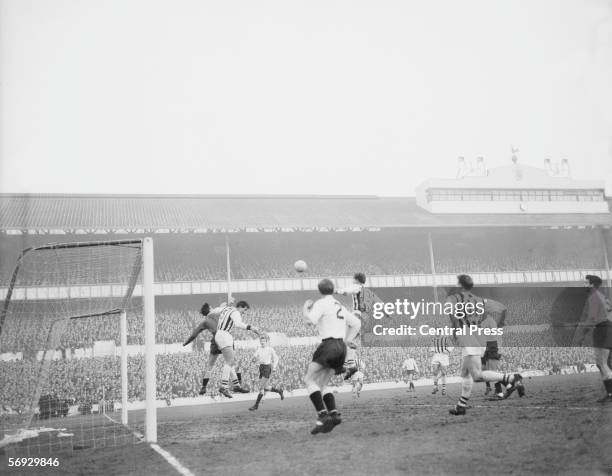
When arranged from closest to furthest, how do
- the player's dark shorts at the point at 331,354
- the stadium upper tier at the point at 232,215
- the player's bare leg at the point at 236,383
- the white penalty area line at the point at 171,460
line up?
the white penalty area line at the point at 171,460 → the player's dark shorts at the point at 331,354 → the player's bare leg at the point at 236,383 → the stadium upper tier at the point at 232,215

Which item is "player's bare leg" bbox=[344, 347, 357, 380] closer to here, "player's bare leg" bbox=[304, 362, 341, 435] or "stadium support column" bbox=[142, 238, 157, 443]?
"player's bare leg" bbox=[304, 362, 341, 435]

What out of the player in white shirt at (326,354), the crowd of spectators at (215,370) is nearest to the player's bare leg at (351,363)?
the player in white shirt at (326,354)

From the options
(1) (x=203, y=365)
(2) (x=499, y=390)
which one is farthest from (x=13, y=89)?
(1) (x=203, y=365)

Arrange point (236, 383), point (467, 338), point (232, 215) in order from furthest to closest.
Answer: point (232, 215) < point (236, 383) < point (467, 338)

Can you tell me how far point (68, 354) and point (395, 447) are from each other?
19.6 meters

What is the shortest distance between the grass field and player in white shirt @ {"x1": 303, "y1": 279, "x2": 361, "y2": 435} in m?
0.31

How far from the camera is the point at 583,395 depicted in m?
9.99

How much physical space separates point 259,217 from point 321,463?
24.4m

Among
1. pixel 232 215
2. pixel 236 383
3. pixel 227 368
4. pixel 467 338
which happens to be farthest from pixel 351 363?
pixel 232 215

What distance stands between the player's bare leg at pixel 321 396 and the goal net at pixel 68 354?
2241 mm

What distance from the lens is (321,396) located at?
710cm

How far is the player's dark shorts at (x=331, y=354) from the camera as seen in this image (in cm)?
707

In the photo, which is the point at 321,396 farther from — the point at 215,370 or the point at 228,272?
the point at 228,272

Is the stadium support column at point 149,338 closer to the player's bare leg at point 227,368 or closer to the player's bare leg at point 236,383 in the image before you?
the player's bare leg at point 227,368
